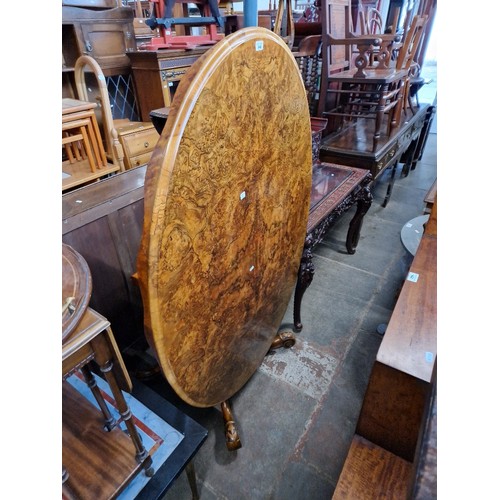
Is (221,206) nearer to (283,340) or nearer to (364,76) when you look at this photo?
(283,340)

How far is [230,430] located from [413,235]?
1.88 m

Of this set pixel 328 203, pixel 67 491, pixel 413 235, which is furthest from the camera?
pixel 413 235

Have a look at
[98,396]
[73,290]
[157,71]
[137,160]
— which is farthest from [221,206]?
[157,71]

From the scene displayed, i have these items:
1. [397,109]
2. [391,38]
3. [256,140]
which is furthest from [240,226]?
[397,109]

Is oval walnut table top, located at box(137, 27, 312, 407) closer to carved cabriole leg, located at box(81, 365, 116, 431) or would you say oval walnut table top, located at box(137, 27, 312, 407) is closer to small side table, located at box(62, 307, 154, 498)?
small side table, located at box(62, 307, 154, 498)

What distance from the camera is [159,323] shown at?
84 centimetres

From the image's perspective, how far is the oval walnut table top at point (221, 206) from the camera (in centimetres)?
72

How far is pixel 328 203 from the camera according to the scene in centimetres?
217

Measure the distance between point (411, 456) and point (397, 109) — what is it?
323cm

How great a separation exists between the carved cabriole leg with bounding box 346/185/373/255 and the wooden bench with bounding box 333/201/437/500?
4.17 ft

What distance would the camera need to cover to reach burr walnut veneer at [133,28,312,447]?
2.36 ft

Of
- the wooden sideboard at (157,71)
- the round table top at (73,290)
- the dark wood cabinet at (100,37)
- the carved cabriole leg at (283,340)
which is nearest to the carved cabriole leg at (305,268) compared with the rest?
the carved cabriole leg at (283,340)

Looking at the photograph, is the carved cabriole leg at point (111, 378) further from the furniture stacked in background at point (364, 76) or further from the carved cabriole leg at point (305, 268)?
the furniture stacked in background at point (364, 76)

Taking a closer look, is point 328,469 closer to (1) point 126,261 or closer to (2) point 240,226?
(2) point 240,226
